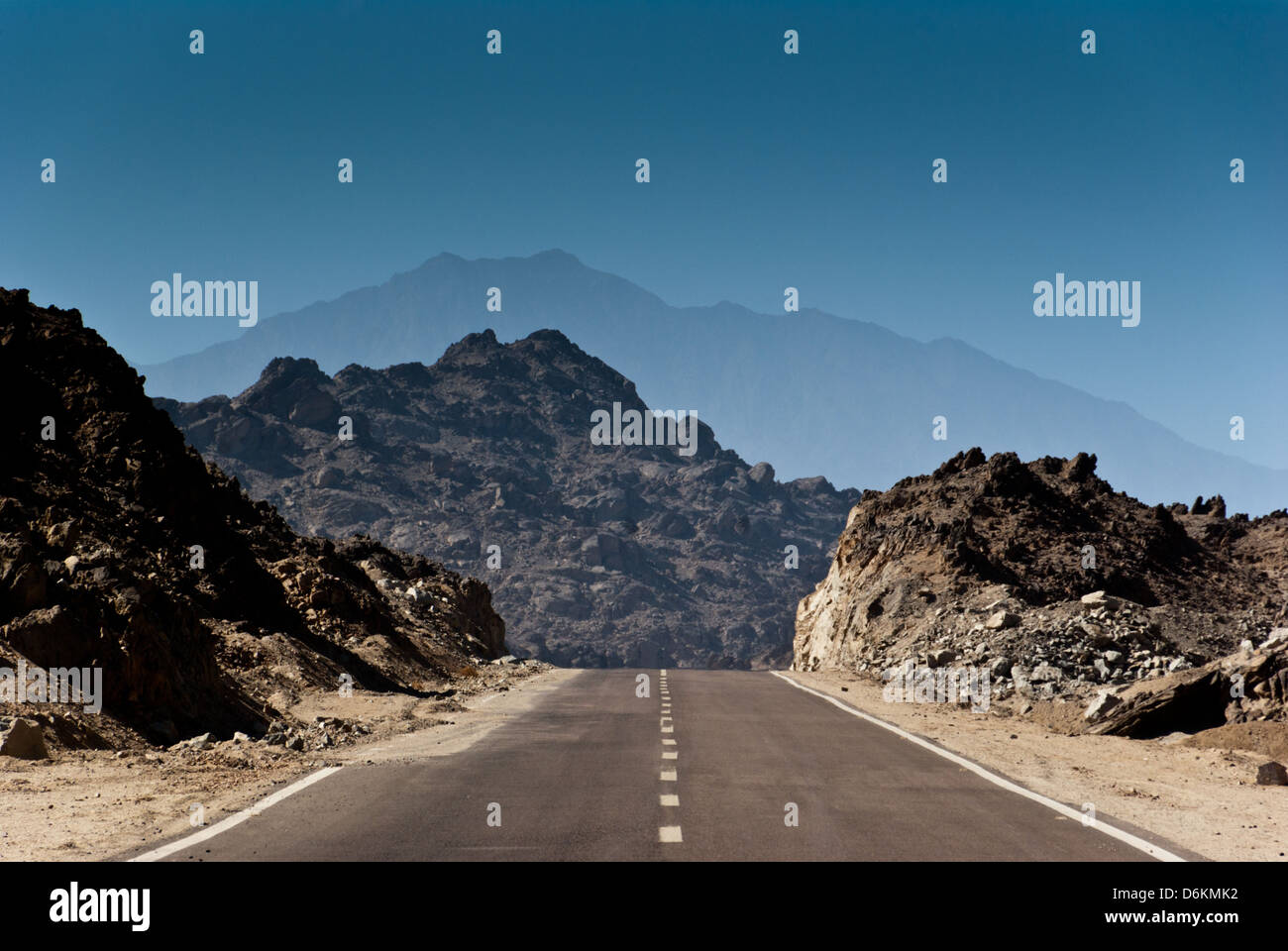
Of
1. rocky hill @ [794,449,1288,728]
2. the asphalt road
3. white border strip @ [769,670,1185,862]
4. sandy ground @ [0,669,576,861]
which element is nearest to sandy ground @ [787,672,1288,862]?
white border strip @ [769,670,1185,862]

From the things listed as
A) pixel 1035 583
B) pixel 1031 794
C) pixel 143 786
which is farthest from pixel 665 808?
pixel 1035 583

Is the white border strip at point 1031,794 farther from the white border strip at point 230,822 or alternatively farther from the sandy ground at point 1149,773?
the white border strip at point 230,822

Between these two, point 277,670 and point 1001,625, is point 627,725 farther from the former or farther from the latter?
point 1001,625

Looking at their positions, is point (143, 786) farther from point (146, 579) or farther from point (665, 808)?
point (146, 579)

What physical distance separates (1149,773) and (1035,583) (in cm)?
3038

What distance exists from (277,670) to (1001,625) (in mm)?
19897

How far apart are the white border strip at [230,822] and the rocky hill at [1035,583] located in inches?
701

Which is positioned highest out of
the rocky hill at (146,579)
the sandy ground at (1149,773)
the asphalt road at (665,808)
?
the rocky hill at (146,579)

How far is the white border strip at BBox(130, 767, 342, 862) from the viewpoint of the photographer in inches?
332

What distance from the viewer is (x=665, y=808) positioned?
10719mm

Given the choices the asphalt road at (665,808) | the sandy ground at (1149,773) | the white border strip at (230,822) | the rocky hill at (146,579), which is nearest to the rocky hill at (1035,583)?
the sandy ground at (1149,773)

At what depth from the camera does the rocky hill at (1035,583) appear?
29531 millimetres
